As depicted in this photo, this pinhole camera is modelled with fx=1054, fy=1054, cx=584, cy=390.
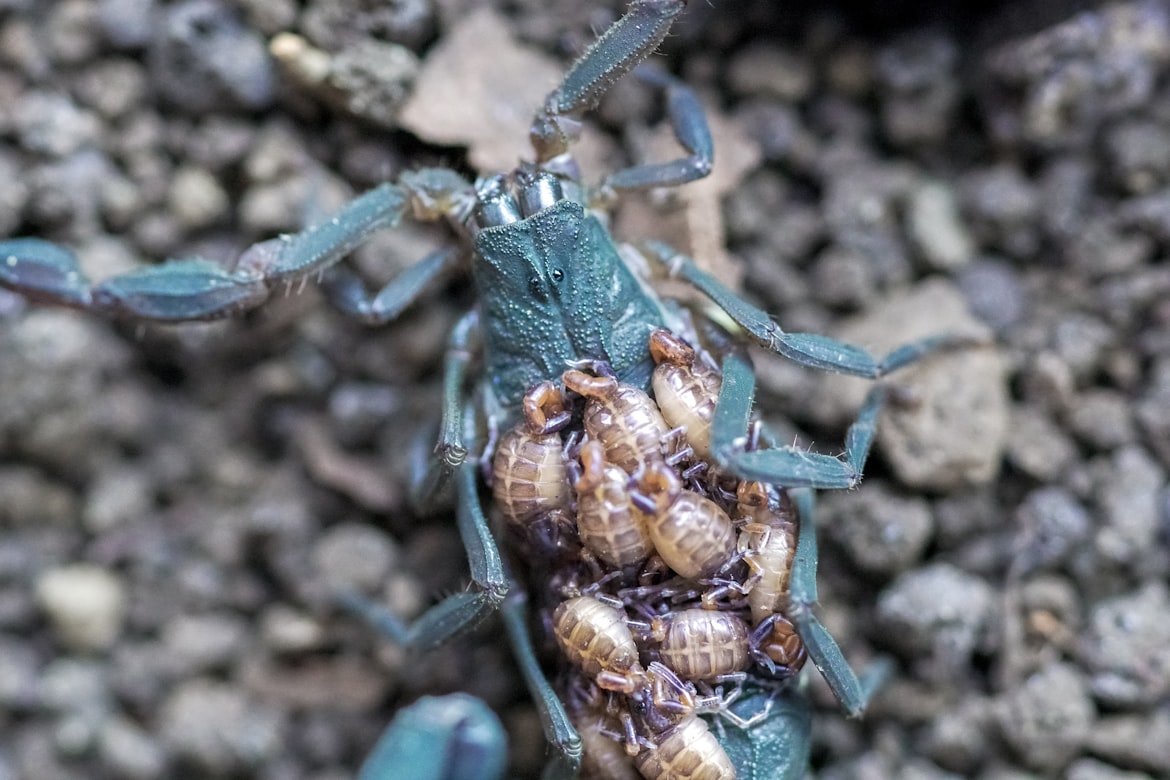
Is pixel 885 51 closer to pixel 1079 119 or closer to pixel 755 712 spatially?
pixel 1079 119

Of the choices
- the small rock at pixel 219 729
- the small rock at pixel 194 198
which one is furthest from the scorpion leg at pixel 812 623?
the small rock at pixel 194 198

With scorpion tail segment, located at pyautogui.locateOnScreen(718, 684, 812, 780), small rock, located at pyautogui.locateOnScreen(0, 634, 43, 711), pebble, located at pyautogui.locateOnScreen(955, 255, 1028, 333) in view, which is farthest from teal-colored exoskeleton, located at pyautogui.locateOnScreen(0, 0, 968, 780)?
small rock, located at pyautogui.locateOnScreen(0, 634, 43, 711)

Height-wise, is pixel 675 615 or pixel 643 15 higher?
pixel 643 15

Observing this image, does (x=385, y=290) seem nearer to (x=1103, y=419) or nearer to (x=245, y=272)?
(x=245, y=272)

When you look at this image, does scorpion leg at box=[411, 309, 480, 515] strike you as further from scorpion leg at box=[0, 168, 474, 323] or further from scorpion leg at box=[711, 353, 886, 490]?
scorpion leg at box=[711, 353, 886, 490]

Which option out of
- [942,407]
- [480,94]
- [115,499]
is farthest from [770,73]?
[115,499]

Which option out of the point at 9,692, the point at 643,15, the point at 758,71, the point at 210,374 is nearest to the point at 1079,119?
the point at 758,71
